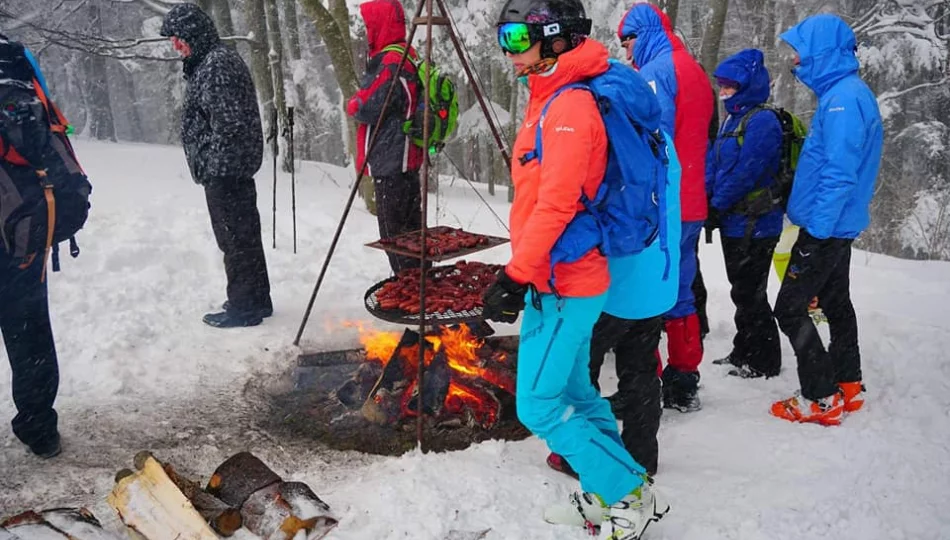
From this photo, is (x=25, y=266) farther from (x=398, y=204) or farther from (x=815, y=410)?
(x=815, y=410)

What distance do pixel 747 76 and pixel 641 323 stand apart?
244 centimetres

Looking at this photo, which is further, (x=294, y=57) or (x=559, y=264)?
(x=294, y=57)

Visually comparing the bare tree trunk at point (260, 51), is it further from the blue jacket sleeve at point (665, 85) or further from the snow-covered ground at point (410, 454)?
the blue jacket sleeve at point (665, 85)

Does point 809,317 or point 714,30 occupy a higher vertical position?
point 714,30

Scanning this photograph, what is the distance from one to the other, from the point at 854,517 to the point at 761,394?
1.73 metres

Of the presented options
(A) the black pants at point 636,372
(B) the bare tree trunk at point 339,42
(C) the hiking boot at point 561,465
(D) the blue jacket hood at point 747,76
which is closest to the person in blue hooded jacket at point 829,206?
Answer: (D) the blue jacket hood at point 747,76

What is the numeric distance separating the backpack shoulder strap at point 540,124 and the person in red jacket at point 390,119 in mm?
2872

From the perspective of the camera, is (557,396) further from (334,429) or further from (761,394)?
(761,394)

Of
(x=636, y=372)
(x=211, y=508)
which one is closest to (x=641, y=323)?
(x=636, y=372)

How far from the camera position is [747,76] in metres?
4.79

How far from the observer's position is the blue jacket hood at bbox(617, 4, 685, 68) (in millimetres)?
4840

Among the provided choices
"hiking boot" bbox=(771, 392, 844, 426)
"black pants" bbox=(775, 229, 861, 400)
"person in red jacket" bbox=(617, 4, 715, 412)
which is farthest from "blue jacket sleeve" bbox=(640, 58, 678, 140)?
"hiking boot" bbox=(771, 392, 844, 426)

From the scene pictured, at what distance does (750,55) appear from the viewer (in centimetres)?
487

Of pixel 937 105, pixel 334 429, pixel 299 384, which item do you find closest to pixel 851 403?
pixel 334 429
